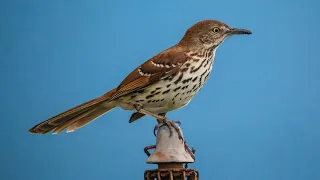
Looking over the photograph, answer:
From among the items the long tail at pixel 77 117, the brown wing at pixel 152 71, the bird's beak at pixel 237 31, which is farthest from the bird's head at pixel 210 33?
the long tail at pixel 77 117

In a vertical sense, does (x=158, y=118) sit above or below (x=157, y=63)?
below

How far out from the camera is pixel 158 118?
11.8ft

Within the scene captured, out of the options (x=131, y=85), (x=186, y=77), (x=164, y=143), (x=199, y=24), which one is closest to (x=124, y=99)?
(x=131, y=85)

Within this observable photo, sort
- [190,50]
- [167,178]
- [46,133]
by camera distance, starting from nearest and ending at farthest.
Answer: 1. [167,178]
2. [46,133]
3. [190,50]

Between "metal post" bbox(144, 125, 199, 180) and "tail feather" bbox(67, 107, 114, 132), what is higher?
"tail feather" bbox(67, 107, 114, 132)

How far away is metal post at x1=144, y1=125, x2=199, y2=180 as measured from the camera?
8.40ft

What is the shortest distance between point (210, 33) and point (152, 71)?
692 millimetres

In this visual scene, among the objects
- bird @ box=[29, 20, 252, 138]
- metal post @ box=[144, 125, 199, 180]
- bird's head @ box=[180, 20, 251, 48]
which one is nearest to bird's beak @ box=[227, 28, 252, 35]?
bird's head @ box=[180, 20, 251, 48]

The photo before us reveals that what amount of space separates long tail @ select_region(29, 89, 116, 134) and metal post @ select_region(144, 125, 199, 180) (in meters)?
1.07

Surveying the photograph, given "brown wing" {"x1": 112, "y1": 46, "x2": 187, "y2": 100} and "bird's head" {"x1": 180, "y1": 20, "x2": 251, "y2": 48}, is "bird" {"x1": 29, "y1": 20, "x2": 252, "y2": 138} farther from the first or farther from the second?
"bird's head" {"x1": 180, "y1": 20, "x2": 251, "y2": 48}

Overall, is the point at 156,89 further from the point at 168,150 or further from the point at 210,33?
the point at 168,150

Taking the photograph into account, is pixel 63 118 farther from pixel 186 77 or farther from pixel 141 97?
pixel 186 77

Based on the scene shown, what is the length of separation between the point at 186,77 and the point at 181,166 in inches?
54.8

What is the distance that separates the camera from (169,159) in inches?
103
